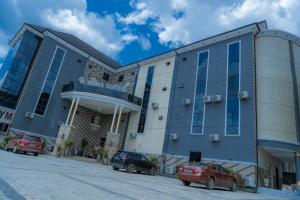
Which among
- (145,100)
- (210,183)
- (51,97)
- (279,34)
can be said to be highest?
(279,34)

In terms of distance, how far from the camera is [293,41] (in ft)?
66.6

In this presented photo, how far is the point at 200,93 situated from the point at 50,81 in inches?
672

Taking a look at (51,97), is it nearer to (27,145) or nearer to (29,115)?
(29,115)

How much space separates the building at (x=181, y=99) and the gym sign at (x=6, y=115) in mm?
100

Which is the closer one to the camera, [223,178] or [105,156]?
Answer: [223,178]

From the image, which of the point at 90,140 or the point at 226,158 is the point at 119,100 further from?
the point at 226,158

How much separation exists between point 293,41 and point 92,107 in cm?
2269

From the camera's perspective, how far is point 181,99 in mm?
23500

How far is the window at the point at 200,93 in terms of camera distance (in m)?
21.0

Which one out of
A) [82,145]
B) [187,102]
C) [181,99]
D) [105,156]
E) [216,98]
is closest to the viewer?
[216,98]

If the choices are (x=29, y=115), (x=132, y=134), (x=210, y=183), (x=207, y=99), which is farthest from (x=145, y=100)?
(x=210, y=183)

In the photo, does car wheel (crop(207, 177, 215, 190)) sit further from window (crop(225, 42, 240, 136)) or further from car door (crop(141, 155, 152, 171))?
window (crop(225, 42, 240, 136))

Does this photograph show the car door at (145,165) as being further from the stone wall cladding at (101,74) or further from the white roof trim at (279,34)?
the white roof trim at (279,34)

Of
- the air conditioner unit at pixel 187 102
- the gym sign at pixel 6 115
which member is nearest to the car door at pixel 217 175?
the air conditioner unit at pixel 187 102
